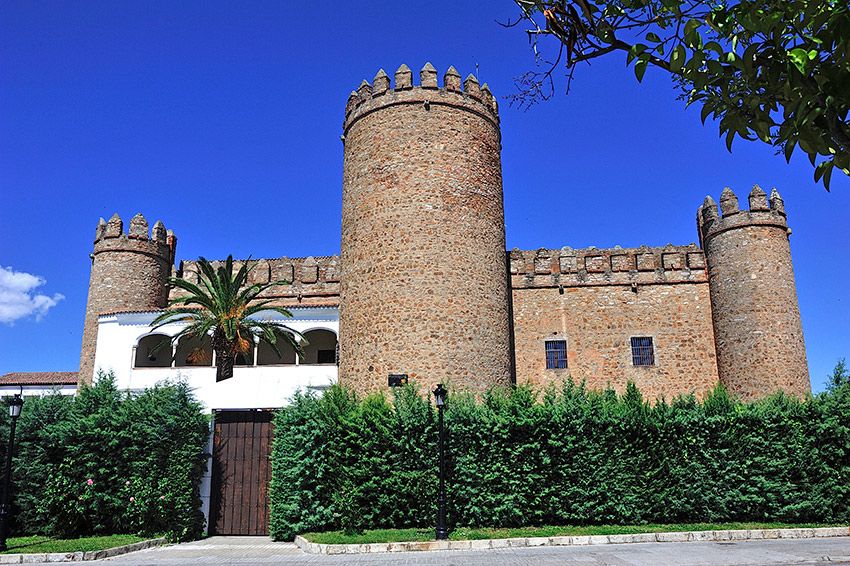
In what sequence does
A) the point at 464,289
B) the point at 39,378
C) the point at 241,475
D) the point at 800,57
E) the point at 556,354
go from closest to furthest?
the point at 800,57 < the point at 241,475 < the point at 464,289 < the point at 556,354 < the point at 39,378

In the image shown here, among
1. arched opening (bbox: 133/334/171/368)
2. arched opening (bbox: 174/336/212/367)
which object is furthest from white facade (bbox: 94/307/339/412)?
arched opening (bbox: 174/336/212/367)

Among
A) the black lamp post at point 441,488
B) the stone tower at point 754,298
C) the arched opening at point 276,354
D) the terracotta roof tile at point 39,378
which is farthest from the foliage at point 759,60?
the terracotta roof tile at point 39,378

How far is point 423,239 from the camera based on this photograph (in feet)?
68.0

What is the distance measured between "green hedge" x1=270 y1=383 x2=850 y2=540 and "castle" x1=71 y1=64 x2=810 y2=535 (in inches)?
124

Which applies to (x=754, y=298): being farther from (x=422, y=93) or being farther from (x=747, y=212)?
(x=422, y=93)

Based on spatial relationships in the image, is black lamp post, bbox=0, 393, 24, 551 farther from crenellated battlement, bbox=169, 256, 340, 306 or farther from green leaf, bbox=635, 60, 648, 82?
green leaf, bbox=635, 60, 648, 82

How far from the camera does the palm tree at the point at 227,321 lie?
22.5 meters

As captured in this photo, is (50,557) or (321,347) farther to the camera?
(321,347)

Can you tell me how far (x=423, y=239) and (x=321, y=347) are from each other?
830cm

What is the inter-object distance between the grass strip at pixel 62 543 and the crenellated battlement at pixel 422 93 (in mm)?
14066

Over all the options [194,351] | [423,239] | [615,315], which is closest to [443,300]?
[423,239]

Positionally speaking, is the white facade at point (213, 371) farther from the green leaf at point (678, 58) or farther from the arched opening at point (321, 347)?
the green leaf at point (678, 58)

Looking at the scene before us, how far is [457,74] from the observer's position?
2270 centimetres

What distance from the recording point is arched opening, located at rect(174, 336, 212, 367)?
76.0 ft
